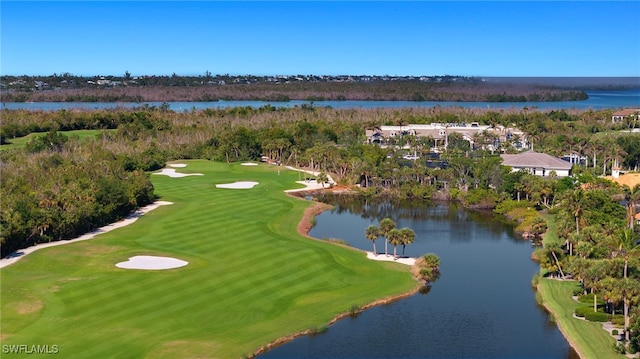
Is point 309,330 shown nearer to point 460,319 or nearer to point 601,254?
point 460,319

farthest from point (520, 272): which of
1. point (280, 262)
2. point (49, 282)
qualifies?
point (49, 282)

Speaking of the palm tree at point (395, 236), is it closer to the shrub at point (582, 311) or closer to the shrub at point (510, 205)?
the shrub at point (582, 311)

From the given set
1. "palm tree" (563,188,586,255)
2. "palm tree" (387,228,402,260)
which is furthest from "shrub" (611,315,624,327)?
"palm tree" (387,228,402,260)

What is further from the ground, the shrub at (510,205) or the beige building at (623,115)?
the beige building at (623,115)

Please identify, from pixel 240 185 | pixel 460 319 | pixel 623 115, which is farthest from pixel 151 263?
pixel 623 115

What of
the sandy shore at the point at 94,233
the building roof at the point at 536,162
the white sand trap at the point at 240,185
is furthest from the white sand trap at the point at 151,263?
the building roof at the point at 536,162
